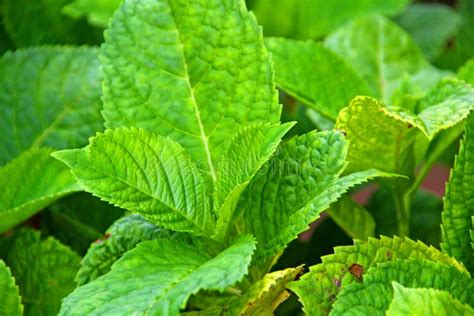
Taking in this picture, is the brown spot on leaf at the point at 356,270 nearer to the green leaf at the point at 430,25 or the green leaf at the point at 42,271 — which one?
the green leaf at the point at 42,271

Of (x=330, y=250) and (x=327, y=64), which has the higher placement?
(x=327, y=64)

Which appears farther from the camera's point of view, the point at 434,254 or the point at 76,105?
the point at 76,105

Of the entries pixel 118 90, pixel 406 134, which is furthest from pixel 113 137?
pixel 406 134

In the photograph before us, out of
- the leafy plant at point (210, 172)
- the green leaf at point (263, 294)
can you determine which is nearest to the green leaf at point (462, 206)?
the leafy plant at point (210, 172)

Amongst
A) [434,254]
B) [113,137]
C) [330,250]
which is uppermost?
[113,137]

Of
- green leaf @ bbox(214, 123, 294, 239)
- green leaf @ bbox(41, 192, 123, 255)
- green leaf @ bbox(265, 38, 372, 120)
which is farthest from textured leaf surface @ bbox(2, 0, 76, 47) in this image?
green leaf @ bbox(214, 123, 294, 239)

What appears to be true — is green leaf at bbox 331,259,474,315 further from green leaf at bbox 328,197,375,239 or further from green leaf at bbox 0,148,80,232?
green leaf at bbox 0,148,80,232

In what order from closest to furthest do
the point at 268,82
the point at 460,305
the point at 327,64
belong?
the point at 460,305, the point at 268,82, the point at 327,64

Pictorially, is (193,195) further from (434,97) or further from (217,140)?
(434,97)
